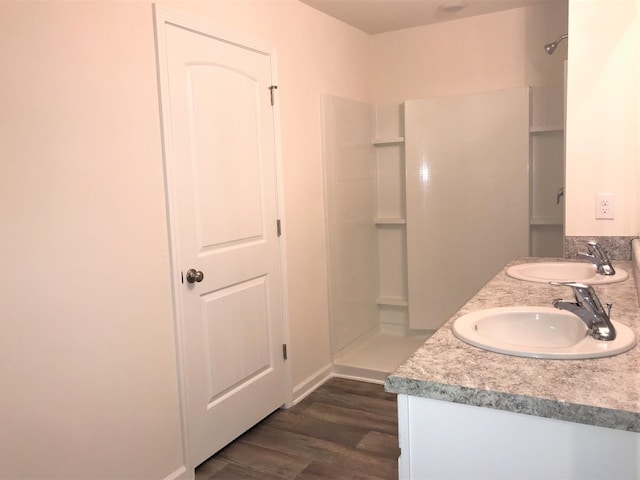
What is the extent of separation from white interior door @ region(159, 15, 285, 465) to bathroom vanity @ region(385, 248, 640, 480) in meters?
1.42

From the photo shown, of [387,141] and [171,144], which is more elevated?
[387,141]

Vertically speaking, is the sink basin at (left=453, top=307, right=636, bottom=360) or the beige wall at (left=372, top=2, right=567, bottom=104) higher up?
the beige wall at (left=372, top=2, right=567, bottom=104)

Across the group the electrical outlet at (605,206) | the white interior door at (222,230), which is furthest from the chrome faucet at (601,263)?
the white interior door at (222,230)

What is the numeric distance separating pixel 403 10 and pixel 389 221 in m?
1.52

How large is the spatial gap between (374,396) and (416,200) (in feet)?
4.93

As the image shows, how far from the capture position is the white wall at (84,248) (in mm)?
1737

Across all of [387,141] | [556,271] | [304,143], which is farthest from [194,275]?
[387,141]

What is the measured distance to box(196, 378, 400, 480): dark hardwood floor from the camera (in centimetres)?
253

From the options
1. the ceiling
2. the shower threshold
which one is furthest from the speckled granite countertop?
the ceiling

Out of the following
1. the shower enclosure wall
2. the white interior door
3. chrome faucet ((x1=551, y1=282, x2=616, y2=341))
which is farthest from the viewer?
the shower enclosure wall

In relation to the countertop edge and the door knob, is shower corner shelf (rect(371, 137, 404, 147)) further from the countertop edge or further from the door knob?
the countertop edge

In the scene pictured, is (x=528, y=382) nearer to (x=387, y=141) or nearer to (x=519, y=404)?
(x=519, y=404)

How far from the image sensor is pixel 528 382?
114cm

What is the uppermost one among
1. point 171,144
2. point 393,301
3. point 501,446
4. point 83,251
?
point 171,144
